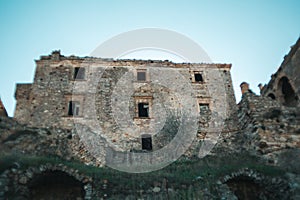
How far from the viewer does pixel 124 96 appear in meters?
18.5

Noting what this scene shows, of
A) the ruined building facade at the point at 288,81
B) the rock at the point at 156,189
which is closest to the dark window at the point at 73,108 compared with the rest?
the rock at the point at 156,189

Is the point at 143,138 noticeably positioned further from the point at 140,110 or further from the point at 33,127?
the point at 33,127

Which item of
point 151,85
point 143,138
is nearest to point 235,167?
point 143,138

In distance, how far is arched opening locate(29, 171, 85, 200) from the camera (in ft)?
33.7

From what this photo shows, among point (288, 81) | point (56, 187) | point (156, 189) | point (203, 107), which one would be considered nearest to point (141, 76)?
point (203, 107)

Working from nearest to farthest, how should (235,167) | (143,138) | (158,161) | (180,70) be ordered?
1. (235,167)
2. (158,161)
3. (143,138)
4. (180,70)

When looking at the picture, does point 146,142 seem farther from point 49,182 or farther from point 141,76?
point 49,182

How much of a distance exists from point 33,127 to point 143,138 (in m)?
6.78

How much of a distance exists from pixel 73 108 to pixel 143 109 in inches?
189

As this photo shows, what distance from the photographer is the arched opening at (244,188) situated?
10641 mm

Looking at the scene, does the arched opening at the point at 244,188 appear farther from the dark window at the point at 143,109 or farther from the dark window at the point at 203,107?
the dark window at the point at 143,109

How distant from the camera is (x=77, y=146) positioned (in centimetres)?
1552

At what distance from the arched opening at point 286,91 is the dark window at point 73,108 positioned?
15133 millimetres

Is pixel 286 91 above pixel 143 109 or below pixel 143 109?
above
